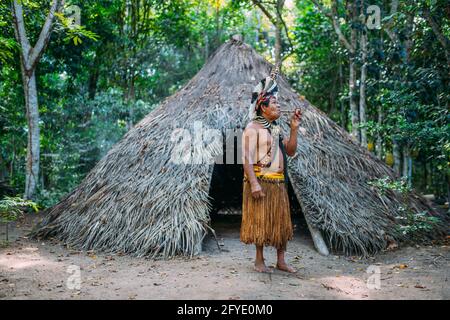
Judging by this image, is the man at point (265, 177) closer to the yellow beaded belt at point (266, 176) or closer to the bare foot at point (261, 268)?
the yellow beaded belt at point (266, 176)

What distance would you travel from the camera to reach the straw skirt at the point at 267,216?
466cm

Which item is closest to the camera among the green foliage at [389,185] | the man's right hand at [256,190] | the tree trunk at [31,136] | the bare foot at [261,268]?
the man's right hand at [256,190]

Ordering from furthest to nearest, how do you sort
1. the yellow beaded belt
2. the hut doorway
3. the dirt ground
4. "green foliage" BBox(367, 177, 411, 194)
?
the hut doorway, "green foliage" BBox(367, 177, 411, 194), the yellow beaded belt, the dirt ground

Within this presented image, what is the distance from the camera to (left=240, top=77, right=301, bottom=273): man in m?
4.66

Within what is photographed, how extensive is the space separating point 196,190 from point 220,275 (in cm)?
167

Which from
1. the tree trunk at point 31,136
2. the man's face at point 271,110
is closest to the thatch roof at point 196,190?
the man's face at point 271,110

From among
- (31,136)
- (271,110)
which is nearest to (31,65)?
(31,136)

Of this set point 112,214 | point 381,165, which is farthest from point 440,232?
point 112,214

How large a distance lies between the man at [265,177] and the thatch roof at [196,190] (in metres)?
1.45

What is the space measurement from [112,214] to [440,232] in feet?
15.3

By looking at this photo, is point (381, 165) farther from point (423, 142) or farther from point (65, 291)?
point (65, 291)

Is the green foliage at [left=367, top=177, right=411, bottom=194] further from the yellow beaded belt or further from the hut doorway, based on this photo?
the hut doorway

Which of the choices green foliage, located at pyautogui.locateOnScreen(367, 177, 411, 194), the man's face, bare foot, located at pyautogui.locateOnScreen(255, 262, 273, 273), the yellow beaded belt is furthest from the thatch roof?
the man's face

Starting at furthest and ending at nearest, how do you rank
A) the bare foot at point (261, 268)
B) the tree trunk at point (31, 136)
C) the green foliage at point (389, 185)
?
the tree trunk at point (31, 136), the green foliage at point (389, 185), the bare foot at point (261, 268)
